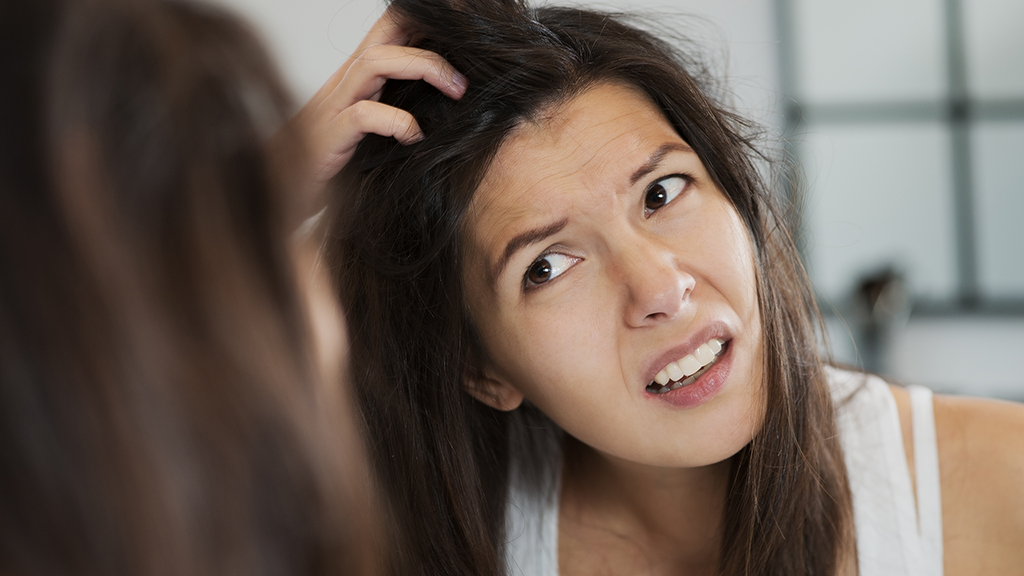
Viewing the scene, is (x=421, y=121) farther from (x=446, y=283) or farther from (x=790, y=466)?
(x=790, y=466)

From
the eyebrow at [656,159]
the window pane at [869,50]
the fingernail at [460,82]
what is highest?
the fingernail at [460,82]

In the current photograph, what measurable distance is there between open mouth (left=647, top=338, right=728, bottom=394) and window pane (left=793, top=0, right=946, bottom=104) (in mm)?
2956

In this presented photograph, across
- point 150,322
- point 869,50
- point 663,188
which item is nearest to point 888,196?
point 869,50

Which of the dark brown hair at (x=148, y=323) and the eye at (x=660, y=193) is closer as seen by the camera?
the dark brown hair at (x=148, y=323)

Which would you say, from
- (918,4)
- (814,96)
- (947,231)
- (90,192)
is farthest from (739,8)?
(90,192)

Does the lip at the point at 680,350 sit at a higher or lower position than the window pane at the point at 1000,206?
higher

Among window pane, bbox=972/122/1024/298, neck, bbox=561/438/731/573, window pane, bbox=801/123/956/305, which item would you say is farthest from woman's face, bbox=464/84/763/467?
window pane, bbox=972/122/1024/298

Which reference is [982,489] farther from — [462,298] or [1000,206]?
[1000,206]

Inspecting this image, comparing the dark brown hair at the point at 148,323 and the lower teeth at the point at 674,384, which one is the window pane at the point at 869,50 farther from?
the dark brown hair at the point at 148,323

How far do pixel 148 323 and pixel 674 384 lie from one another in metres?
0.71

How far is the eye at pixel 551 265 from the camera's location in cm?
101

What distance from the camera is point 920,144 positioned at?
352 cm

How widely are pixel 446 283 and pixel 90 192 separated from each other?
673 millimetres

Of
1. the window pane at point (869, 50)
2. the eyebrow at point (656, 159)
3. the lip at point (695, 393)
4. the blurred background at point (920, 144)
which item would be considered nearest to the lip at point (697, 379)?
the lip at point (695, 393)
